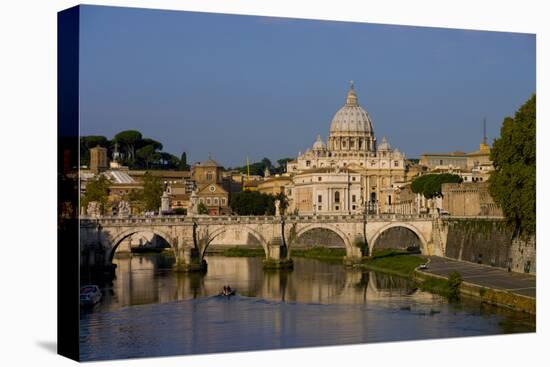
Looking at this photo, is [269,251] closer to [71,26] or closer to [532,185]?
[532,185]

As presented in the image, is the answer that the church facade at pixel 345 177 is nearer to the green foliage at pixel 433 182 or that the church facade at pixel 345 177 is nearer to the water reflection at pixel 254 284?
the green foliage at pixel 433 182

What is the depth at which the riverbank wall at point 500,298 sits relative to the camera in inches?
554

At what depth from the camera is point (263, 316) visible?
582 inches

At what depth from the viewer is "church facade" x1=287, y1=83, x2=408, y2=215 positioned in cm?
3303

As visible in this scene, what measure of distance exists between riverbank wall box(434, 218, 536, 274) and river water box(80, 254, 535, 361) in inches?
40.2

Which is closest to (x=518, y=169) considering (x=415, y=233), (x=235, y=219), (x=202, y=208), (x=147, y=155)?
(x=147, y=155)

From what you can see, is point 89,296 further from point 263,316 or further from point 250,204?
point 250,204

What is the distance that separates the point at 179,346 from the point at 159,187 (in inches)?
503

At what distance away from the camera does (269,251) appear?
23.7 meters

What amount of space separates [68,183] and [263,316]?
4893 millimetres

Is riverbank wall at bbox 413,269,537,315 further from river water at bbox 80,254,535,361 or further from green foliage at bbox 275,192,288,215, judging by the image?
green foliage at bbox 275,192,288,215

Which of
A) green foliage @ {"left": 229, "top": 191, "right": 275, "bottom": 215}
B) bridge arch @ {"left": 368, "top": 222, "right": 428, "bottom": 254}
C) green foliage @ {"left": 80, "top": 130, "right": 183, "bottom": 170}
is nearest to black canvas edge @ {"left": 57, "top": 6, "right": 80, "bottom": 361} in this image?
green foliage @ {"left": 80, "top": 130, "right": 183, "bottom": 170}

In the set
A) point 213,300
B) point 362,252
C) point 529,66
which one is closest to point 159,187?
point 362,252

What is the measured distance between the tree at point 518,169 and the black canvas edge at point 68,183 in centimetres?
606
